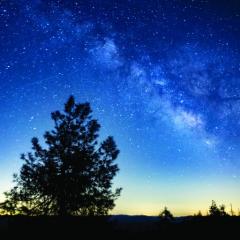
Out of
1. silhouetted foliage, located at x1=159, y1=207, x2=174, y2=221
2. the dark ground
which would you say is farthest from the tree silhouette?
silhouetted foliage, located at x1=159, y1=207, x2=174, y2=221

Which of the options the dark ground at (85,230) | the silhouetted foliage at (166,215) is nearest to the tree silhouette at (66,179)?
the dark ground at (85,230)

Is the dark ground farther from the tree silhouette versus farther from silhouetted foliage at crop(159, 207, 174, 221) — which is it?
silhouetted foliage at crop(159, 207, 174, 221)

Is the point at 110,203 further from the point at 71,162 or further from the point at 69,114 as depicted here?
the point at 69,114

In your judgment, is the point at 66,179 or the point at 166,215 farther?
the point at 166,215

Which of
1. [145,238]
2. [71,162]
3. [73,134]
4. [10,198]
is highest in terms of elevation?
[73,134]

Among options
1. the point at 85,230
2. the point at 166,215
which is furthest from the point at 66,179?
the point at 166,215

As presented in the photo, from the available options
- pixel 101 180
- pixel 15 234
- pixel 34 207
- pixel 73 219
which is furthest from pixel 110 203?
pixel 15 234

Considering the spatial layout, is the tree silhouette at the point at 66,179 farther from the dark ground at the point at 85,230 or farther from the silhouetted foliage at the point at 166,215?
the silhouetted foliage at the point at 166,215

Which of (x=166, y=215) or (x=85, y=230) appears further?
(x=166, y=215)

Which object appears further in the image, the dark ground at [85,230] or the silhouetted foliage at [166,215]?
the silhouetted foliage at [166,215]

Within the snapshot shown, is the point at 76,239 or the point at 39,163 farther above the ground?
the point at 39,163

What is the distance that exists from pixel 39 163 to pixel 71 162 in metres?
2.27

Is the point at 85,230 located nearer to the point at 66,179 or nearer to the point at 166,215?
the point at 66,179

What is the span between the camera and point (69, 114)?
2006cm
